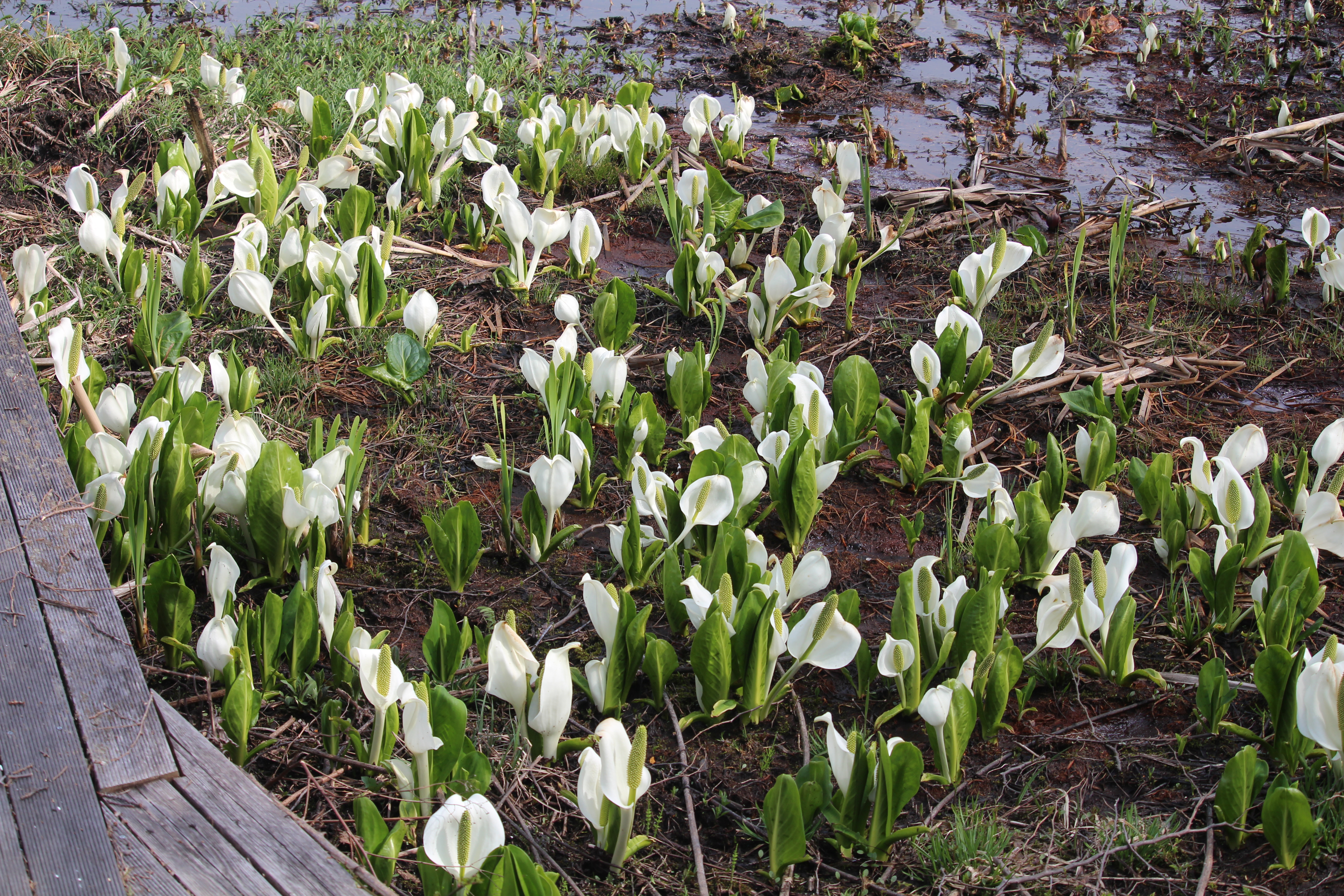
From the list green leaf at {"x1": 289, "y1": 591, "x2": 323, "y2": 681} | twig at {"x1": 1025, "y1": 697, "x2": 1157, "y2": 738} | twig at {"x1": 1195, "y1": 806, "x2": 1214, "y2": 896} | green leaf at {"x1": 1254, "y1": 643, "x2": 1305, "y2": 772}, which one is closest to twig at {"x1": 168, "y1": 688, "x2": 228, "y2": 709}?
green leaf at {"x1": 289, "y1": 591, "x2": 323, "y2": 681}

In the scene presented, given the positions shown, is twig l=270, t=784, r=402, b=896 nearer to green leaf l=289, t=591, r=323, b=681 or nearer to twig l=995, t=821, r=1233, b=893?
green leaf l=289, t=591, r=323, b=681

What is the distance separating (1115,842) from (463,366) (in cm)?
212

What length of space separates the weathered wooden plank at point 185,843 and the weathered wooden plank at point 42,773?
0.14 ft

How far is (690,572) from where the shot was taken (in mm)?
2203

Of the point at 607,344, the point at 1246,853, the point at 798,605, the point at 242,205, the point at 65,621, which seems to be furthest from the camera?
the point at 242,205

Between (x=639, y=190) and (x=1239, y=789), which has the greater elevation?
(x=639, y=190)

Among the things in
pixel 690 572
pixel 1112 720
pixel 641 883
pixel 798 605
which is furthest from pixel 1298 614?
pixel 641 883

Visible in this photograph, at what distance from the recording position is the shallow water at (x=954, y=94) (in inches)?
179

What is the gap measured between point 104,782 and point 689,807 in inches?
34.9

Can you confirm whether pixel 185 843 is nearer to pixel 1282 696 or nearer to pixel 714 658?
pixel 714 658

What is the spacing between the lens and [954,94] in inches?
222

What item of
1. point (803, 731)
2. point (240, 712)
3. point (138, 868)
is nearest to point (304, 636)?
point (240, 712)

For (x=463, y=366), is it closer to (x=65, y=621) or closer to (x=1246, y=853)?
(x=65, y=621)

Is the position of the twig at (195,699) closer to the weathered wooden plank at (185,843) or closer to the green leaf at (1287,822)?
the weathered wooden plank at (185,843)
